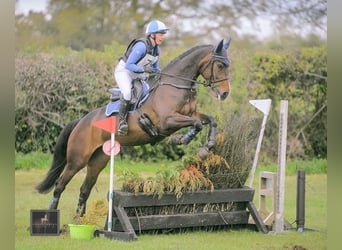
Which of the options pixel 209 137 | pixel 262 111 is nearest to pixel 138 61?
pixel 209 137

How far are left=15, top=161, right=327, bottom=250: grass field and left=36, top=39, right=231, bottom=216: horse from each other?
71mm

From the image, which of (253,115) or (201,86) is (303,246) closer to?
(253,115)

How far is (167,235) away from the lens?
5957mm

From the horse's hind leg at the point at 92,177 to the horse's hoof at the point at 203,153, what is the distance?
0.74 m

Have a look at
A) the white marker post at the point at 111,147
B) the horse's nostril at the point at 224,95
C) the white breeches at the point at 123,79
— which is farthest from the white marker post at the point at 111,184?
the horse's nostril at the point at 224,95

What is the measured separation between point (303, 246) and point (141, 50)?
206cm

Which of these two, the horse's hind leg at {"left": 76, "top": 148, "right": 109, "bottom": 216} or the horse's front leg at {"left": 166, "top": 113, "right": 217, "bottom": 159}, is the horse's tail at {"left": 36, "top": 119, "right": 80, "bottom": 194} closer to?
the horse's hind leg at {"left": 76, "top": 148, "right": 109, "bottom": 216}

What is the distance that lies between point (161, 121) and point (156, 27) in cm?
75

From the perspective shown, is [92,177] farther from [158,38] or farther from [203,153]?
[158,38]

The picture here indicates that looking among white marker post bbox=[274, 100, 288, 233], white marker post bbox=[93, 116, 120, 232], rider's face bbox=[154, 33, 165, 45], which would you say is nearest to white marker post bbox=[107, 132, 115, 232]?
white marker post bbox=[93, 116, 120, 232]

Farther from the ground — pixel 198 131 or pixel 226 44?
pixel 226 44

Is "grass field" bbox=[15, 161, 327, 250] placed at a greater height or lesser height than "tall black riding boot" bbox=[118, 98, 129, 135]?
lesser

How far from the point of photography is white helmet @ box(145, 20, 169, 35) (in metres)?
5.93
